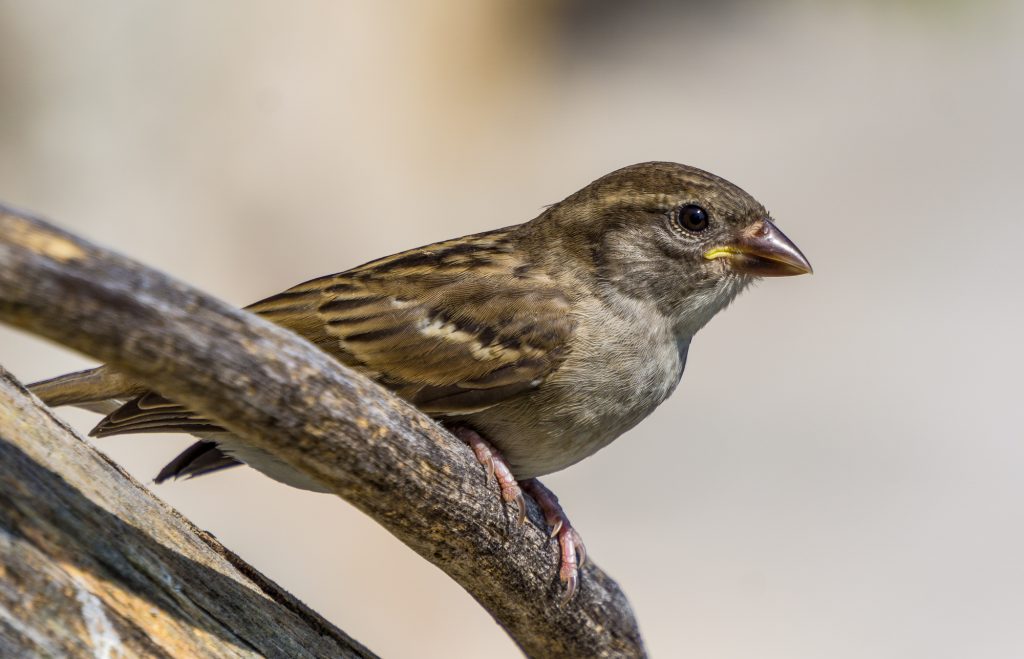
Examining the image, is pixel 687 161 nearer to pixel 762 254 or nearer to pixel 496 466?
pixel 762 254

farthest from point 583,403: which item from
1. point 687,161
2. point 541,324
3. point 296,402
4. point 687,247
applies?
point 687,161

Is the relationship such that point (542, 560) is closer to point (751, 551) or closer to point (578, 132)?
point (751, 551)

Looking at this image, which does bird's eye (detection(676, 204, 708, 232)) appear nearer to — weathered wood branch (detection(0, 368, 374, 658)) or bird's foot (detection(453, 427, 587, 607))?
bird's foot (detection(453, 427, 587, 607))

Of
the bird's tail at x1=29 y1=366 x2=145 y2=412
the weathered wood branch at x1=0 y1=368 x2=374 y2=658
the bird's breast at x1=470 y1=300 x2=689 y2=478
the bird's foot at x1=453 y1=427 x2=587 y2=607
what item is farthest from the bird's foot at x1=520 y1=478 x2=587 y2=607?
the bird's tail at x1=29 y1=366 x2=145 y2=412

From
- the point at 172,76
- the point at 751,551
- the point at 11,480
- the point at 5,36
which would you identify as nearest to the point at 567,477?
the point at 751,551

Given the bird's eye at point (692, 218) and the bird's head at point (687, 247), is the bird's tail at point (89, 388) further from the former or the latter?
the bird's eye at point (692, 218)

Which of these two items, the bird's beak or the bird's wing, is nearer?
the bird's wing
